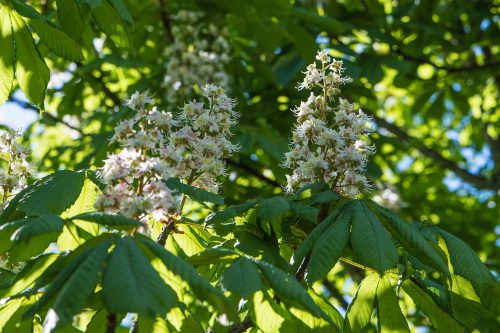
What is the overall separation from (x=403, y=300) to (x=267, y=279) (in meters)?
3.99

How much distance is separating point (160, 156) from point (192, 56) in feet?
10.5

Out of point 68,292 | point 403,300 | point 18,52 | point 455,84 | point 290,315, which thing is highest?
point 455,84

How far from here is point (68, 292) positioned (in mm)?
1490

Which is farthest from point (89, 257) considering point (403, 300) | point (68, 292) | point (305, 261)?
point (403, 300)

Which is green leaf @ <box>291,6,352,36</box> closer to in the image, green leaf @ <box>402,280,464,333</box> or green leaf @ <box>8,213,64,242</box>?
green leaf @ <box>402,280,464,333</box>

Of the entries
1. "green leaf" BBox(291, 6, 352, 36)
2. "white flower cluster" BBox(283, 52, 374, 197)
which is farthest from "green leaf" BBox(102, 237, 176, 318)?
"green leaf" BBox(291, 6, 352, 36)

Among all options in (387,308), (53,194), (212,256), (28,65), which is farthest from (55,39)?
(387,308)

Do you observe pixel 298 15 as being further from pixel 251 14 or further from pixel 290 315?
pixel 290 315

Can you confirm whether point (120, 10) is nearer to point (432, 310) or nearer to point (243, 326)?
point (243, 326)

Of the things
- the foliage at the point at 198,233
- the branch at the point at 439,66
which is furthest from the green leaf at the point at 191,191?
Result: the branch at the point at 439,66

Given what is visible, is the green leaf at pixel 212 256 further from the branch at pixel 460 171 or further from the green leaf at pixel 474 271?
the branch at pixel 460 171

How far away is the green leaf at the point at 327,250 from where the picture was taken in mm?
1846

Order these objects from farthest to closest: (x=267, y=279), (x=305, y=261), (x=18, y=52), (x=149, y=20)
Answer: (x=149, y=20) < (x=18, y=52) < (x=305, y=261) < (x=267, y=279)

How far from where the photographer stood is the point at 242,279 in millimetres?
1734
